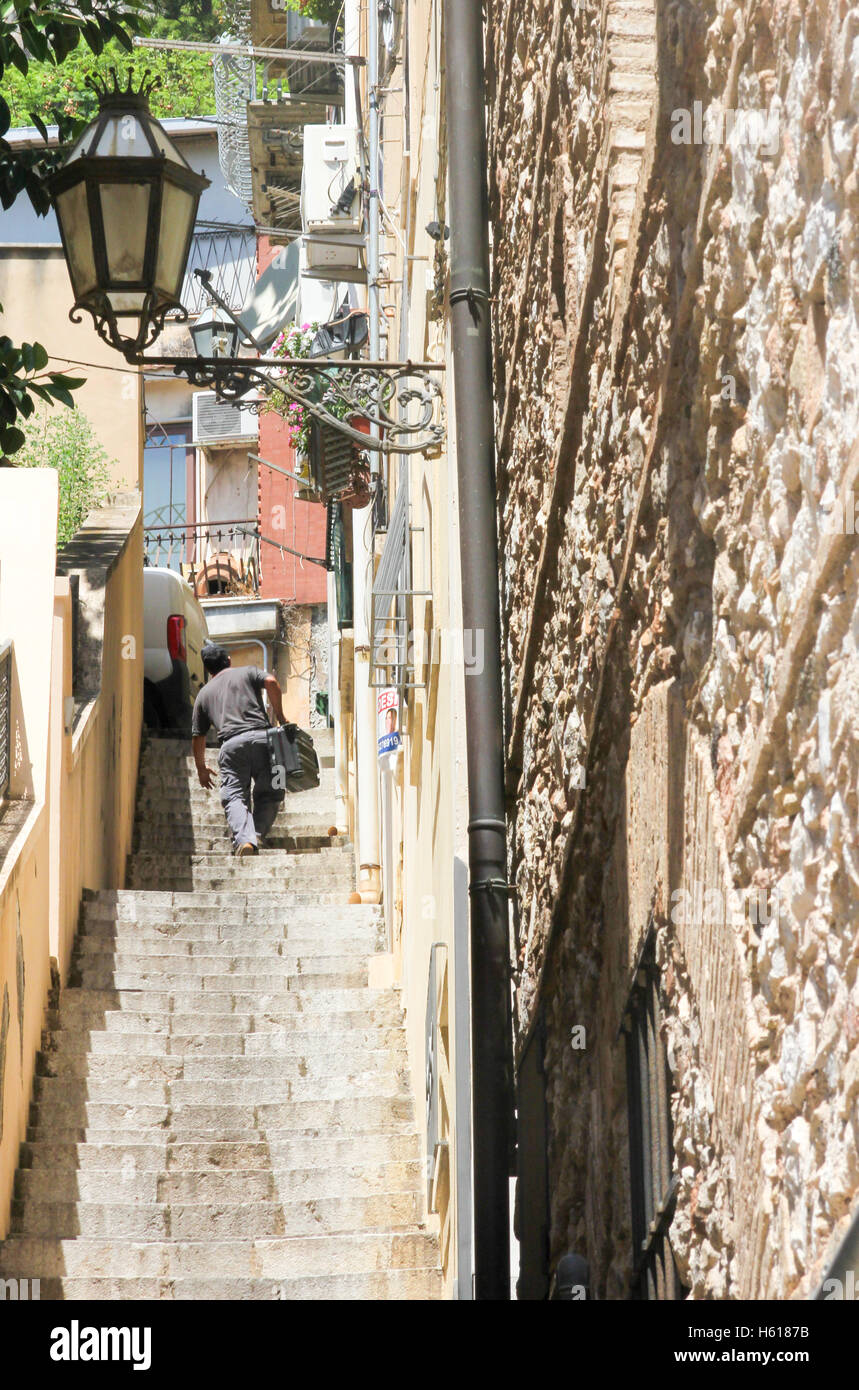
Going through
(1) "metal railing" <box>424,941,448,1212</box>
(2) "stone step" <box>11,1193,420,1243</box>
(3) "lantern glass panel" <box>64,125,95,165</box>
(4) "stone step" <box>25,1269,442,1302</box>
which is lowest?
(2) "stone step" <box>11,1193,420,1243</box>

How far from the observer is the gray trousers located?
12859 millimetres

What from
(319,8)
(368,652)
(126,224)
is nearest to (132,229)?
(126,224)

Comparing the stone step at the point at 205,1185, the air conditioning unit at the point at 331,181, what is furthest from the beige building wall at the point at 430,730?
the air conditioning unit at the point at 331,181

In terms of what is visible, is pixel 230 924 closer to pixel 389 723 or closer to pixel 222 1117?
pixel 389 723

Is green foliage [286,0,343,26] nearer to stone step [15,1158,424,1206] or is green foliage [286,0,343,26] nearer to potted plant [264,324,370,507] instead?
potted plant [264,324,370,507]

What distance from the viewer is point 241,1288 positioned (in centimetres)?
660

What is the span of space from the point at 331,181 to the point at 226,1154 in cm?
893

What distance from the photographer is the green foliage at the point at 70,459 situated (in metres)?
15.0

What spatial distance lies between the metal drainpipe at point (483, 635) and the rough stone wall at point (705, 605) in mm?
177

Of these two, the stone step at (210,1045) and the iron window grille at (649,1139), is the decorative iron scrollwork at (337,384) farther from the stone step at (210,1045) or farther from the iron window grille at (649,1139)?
the stone step at (210,1045)

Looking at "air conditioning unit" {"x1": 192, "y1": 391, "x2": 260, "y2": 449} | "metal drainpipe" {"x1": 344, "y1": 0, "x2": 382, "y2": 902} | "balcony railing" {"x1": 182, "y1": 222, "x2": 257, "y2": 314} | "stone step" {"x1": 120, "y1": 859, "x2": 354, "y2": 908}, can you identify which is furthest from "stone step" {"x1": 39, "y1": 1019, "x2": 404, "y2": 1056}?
"balcony railing" {"x1": 182, "y1": 222, "x2": 257, "y2": 314}

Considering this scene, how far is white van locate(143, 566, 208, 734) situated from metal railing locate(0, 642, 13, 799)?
29.0ft

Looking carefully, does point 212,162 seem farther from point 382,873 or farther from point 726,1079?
point 726,1079

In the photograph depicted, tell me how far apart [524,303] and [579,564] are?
1.39 metres
